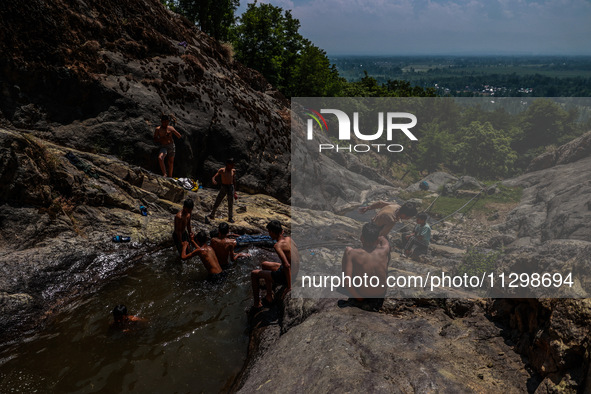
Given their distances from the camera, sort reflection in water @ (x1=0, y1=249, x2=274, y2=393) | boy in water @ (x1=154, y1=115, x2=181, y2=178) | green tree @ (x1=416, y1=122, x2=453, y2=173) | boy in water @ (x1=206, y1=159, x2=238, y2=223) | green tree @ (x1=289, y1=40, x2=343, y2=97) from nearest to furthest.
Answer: reflection in water @ (x1=0, y1=249, x2=274, y2=393) < boy in water @ (x1=206, y1=159, x2=238, y2=223) < boy in water @ (x1=154, y1=115, x2=181, y2=178) < green tree @ (x1=416, y1=122, x2=453, y2=173) < green tree @ (x1=289, y1=40, x2=343, y2=97)

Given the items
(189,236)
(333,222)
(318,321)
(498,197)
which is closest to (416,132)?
(498,197)

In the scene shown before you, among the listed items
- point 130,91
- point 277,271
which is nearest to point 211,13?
point 130,91

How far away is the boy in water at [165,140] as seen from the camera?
11352 mm

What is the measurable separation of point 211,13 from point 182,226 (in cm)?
2994

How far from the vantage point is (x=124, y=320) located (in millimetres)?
6121

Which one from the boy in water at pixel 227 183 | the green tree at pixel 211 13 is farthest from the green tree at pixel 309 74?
the boy in water at pixel 227 183

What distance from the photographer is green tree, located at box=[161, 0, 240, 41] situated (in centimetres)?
2897

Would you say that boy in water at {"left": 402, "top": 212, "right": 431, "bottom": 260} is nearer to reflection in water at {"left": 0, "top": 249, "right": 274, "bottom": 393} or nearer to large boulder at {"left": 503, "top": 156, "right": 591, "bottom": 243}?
large boulder at {"left": 503, "top": 156, "right": 591, "bottom": 243}

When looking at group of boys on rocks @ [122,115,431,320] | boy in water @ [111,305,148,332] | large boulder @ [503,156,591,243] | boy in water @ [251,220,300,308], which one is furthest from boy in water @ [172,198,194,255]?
large boulder @ [503,156,591,243]

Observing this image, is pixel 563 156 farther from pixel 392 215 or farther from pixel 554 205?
pixel 392 215

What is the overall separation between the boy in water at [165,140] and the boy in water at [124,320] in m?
6.41

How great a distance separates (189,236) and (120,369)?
403 cm

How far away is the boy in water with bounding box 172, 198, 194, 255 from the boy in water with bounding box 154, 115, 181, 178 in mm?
3630

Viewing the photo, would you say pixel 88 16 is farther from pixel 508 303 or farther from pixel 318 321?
pixel 508 303
